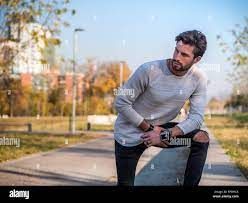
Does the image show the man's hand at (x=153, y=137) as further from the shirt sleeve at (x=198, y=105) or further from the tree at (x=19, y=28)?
the tree at (x=19, y=28)

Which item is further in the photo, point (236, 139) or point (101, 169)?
point (236, 139)

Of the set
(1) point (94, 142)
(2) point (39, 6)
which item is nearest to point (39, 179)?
(2) point (39, 6)

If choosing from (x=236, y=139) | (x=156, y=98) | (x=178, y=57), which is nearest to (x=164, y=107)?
(x=156, y=98)

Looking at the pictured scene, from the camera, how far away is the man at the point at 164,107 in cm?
342

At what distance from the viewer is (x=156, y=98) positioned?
3.47 metres

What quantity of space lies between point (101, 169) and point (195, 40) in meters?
3.60

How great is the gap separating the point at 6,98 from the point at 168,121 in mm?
2655

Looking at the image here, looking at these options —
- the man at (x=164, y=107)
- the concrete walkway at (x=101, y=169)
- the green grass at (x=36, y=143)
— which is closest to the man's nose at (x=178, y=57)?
the man at (x=164, y=107)

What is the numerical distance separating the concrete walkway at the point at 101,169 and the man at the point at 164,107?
1.28 m

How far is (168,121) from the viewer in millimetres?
3633

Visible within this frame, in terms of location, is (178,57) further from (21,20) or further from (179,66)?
(21,20)

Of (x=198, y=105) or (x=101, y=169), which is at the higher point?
(x=198, y=105)

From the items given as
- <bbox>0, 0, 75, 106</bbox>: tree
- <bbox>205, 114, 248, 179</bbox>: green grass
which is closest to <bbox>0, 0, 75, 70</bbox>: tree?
<bbox>0, 0, 75, 106</bbox>: tree

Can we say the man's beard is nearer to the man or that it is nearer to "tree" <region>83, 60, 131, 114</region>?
the man
